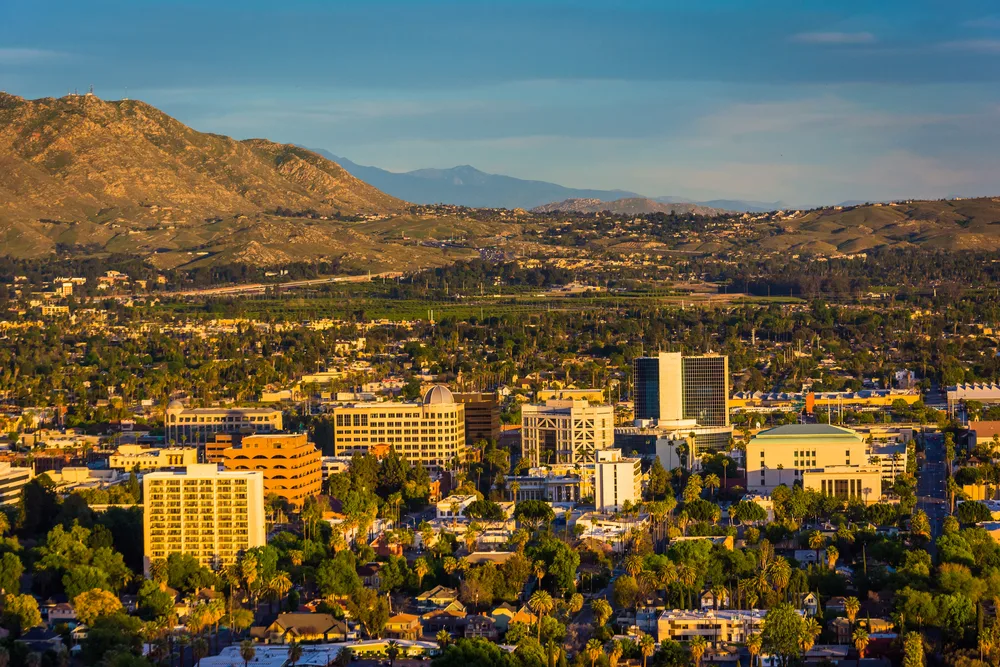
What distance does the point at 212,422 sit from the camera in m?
104

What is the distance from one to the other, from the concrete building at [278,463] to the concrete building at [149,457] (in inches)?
153

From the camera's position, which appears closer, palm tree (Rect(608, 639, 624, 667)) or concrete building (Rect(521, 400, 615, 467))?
palm tree (Rect(608, 639, 624, 667))

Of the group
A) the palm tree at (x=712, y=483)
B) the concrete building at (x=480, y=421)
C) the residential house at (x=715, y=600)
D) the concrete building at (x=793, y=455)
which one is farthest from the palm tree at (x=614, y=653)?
the concrete building at (x=480, y=421)

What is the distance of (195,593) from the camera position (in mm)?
65500

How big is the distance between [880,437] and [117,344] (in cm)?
7503

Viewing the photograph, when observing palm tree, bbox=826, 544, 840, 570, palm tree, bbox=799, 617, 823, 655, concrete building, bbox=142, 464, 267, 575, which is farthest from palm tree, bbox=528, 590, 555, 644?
concrete building, bbox=142, 464, 267, 575

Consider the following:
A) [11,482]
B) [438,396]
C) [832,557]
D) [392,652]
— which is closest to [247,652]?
[392,652]

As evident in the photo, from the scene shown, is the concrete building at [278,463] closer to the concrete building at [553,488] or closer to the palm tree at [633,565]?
the concrete building at [553,488]

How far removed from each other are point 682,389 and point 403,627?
50.0 m

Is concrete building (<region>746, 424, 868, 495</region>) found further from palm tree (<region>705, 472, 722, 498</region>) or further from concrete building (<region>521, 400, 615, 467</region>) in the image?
concrete building (<region>521, 400, 615, 467</region>)

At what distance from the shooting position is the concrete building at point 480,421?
103 m

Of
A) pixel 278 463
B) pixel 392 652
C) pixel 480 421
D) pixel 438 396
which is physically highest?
pixel 438 396

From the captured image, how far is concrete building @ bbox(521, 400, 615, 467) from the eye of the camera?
321 feet

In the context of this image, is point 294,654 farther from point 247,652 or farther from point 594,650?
point 594,650
